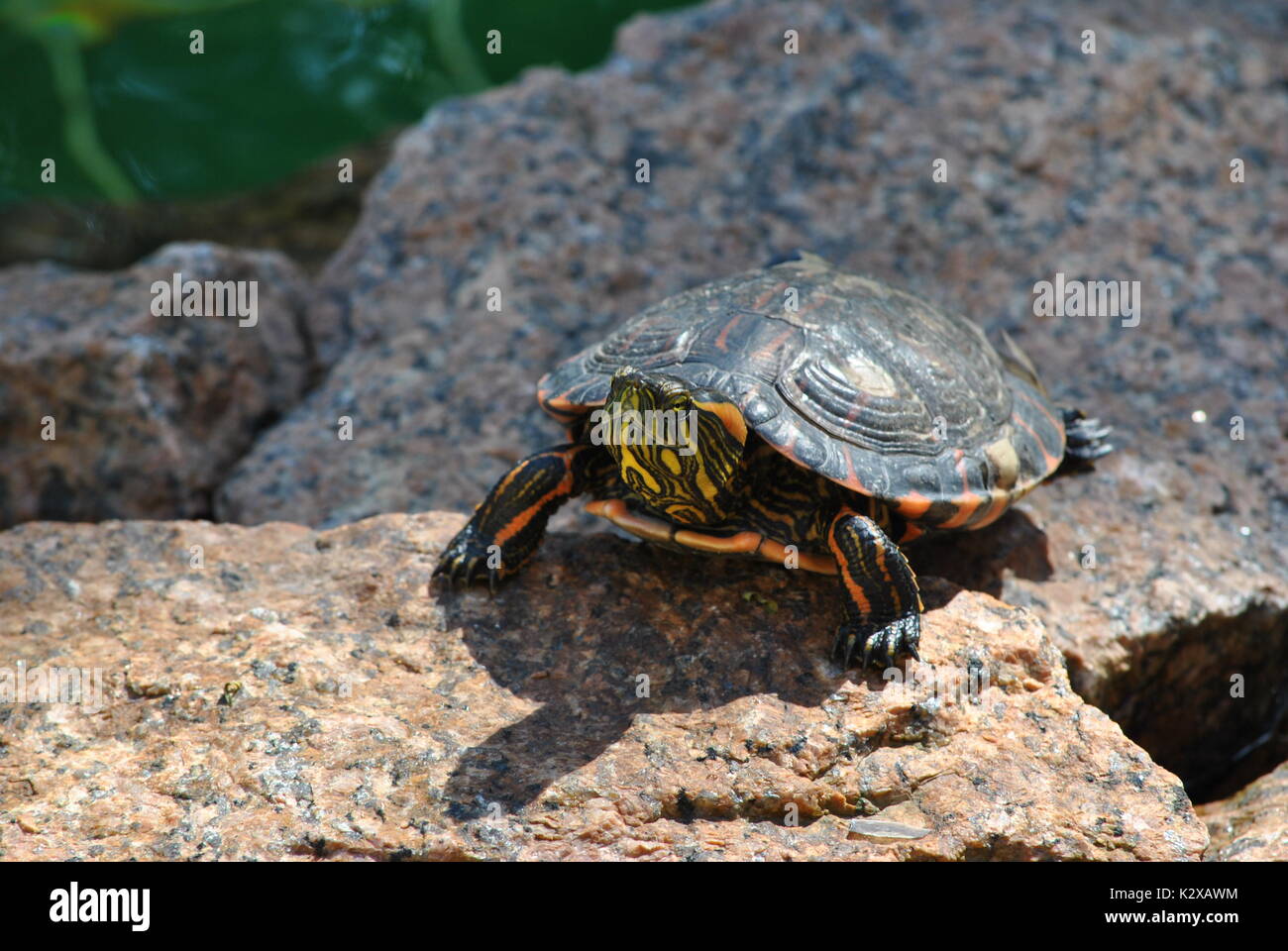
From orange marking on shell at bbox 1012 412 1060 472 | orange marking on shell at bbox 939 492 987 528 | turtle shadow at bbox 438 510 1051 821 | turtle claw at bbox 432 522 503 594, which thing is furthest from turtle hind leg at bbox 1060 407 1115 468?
A: turtle claw at bbox 432 522 503 594

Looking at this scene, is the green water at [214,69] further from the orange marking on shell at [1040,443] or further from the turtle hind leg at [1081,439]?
the orange marking on shell at [1040,443]

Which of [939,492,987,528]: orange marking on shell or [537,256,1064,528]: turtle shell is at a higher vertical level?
[537,256,1064,528]: turtle shell

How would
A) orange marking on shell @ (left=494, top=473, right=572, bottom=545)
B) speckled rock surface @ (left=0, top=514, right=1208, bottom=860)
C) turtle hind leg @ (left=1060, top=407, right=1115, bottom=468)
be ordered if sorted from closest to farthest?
speckled rock surface @ (left=0, top=514, right=1208, bottom=860), orange marking on shell @ (left=494, top=473, right=572, bottom=545), turtle hind leg @ (left=1060, top=407, right=1115, bottom=468)

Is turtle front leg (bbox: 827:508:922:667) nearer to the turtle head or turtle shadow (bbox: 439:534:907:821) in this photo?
turtle shadow (bbox: 439:534:907:821)

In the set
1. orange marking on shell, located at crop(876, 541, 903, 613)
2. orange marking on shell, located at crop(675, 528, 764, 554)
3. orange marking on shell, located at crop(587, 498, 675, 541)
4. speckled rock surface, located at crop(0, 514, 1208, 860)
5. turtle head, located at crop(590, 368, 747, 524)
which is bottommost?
speckled rock surface, located at crop(0, 514, 1208, 860)

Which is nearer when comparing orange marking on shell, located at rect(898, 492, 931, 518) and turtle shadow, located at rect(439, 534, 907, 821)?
turtle shadow, located at rect(439, 534, 907, 821)

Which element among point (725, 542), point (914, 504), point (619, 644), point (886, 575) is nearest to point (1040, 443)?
point (914, 504)

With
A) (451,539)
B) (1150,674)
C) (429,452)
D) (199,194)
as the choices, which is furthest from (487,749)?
(199,194)
